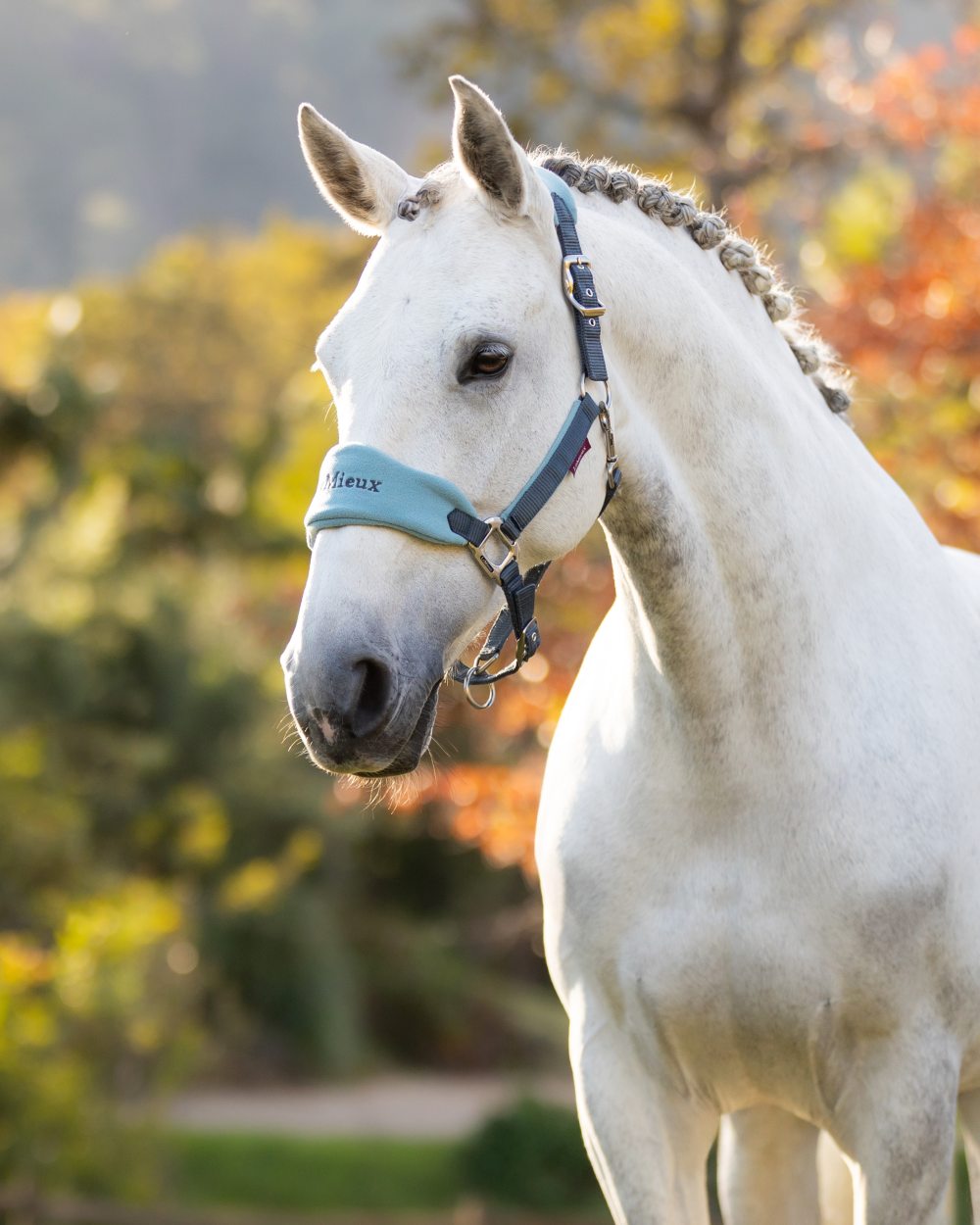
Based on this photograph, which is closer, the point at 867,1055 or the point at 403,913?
the point at 867,1055

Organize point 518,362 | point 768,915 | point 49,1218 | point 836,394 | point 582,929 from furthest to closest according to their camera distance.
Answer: point 49,1218
point 836,394
point 582,929
point 768,915
point 518,362

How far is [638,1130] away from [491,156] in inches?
63.0

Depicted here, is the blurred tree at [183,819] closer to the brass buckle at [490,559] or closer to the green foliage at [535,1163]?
the green foliage at [535,1163]

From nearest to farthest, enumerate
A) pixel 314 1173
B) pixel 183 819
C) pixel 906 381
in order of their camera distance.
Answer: pixel 906 381
pixel 314 1173
pixel 183 819

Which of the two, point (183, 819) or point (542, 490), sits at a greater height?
point (183, 819)

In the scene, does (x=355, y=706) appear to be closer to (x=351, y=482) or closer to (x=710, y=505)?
(x=351, y=482)

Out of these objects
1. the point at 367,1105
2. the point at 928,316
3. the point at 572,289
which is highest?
the point at 928,316

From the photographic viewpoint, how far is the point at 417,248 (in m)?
2.29

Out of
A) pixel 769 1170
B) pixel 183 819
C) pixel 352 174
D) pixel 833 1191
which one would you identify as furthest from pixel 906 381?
pixel 183 819

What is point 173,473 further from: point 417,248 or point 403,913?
point 417,248

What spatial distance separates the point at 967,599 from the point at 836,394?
47cm

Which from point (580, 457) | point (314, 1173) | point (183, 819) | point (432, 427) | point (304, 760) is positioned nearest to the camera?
point (432, 427)

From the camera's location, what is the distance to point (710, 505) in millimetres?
2523

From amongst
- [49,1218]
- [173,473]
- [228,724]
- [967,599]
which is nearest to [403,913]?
[228,724]
